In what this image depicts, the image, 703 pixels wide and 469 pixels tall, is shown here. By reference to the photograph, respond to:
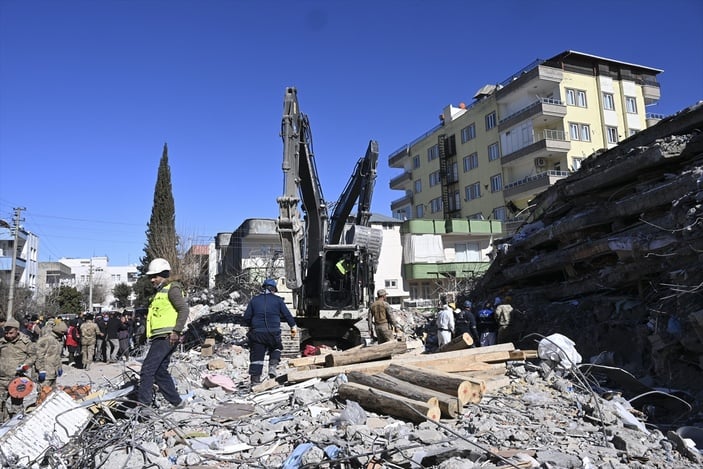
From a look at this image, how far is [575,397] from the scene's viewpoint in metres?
6.04

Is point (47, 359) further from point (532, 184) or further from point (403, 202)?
point (403, 202)

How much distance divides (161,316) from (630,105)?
128 ft

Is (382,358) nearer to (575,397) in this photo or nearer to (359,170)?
(575,397)

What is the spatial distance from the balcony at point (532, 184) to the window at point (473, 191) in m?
3.59

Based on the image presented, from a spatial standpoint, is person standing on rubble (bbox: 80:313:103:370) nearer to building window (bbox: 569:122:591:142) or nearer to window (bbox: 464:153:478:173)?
building window (bbox: 569:122:591:142)

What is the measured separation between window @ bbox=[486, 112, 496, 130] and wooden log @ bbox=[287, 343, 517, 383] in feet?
103

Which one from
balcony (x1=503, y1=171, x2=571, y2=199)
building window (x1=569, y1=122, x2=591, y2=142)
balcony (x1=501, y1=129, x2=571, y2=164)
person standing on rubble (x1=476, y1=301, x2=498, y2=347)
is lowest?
person standing on rubble (x1=476, y1=301, x2=498, y2=347)

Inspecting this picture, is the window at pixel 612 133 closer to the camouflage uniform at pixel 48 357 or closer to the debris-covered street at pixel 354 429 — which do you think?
the debris-covered street at pixel 354 429

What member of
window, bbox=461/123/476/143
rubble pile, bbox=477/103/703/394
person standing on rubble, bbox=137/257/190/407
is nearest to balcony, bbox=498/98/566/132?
window, bbox=461/123/476/143

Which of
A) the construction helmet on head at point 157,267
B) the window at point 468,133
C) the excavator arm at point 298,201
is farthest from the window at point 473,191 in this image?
the construction helmet on head at point 157,267

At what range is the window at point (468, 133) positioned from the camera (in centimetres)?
3891

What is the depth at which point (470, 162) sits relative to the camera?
3934cm

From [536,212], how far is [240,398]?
10720 millimetres

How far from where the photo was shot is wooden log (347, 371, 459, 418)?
5.28 m
